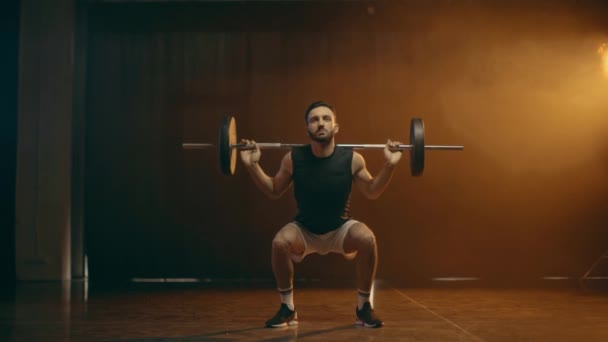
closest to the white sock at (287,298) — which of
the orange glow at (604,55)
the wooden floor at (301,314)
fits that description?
the wooden floor at (301,314)

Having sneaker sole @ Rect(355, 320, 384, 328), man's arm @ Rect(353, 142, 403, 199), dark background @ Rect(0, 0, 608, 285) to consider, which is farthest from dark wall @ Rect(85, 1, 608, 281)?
sneaker sole @ Rect(355, 320, 384, 328)

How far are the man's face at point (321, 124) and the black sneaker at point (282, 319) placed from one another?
0.74m

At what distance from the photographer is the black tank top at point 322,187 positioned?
337cm

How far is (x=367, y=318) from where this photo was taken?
321cm

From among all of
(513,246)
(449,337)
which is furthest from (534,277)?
(449,337)

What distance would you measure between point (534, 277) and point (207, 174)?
246 centimetres

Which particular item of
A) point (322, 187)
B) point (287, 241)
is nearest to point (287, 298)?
point (287, 241)

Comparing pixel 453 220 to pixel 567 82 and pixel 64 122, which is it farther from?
pixel 64 122

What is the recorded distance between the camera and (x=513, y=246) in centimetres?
558

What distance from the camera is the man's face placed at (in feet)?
11.0

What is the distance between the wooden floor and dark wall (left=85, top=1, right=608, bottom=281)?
0.64 meters

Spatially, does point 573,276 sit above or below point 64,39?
below

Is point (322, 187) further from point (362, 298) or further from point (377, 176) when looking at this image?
point (362, 298)

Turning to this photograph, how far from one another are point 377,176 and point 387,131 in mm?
2273
